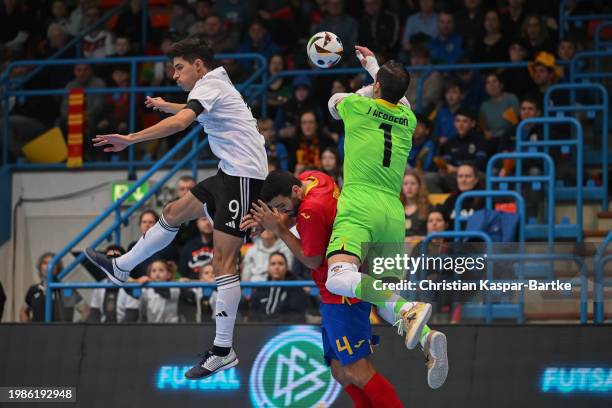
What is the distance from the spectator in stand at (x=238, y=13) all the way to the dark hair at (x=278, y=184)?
8.19m

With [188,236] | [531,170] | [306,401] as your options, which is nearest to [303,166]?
[188,236]

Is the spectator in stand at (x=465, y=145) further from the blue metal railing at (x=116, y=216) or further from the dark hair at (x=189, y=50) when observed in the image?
the dark hair at (x=189, y=50)

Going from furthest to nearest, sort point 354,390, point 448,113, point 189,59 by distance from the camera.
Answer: point 448,113
point 189,59
point 354,390

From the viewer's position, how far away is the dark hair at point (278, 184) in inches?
371

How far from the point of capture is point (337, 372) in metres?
9.76

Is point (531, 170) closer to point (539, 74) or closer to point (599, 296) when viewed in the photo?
point (539, 74)

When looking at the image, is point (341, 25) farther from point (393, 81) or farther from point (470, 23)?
point (393, 81)

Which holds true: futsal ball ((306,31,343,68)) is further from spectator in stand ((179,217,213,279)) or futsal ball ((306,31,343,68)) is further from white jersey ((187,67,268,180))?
spectator in stand ((179,217,213,279))

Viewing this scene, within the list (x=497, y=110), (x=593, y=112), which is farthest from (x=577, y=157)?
(x=497, y=110)

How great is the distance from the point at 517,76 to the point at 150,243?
6.29 metres

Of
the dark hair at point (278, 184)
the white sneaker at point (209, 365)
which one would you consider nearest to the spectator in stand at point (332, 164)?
the white sneaker at point (209, 365)

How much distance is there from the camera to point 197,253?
13617mm

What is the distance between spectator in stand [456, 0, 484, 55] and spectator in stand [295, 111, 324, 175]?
232 centimetres

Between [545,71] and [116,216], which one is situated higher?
[545,71]
